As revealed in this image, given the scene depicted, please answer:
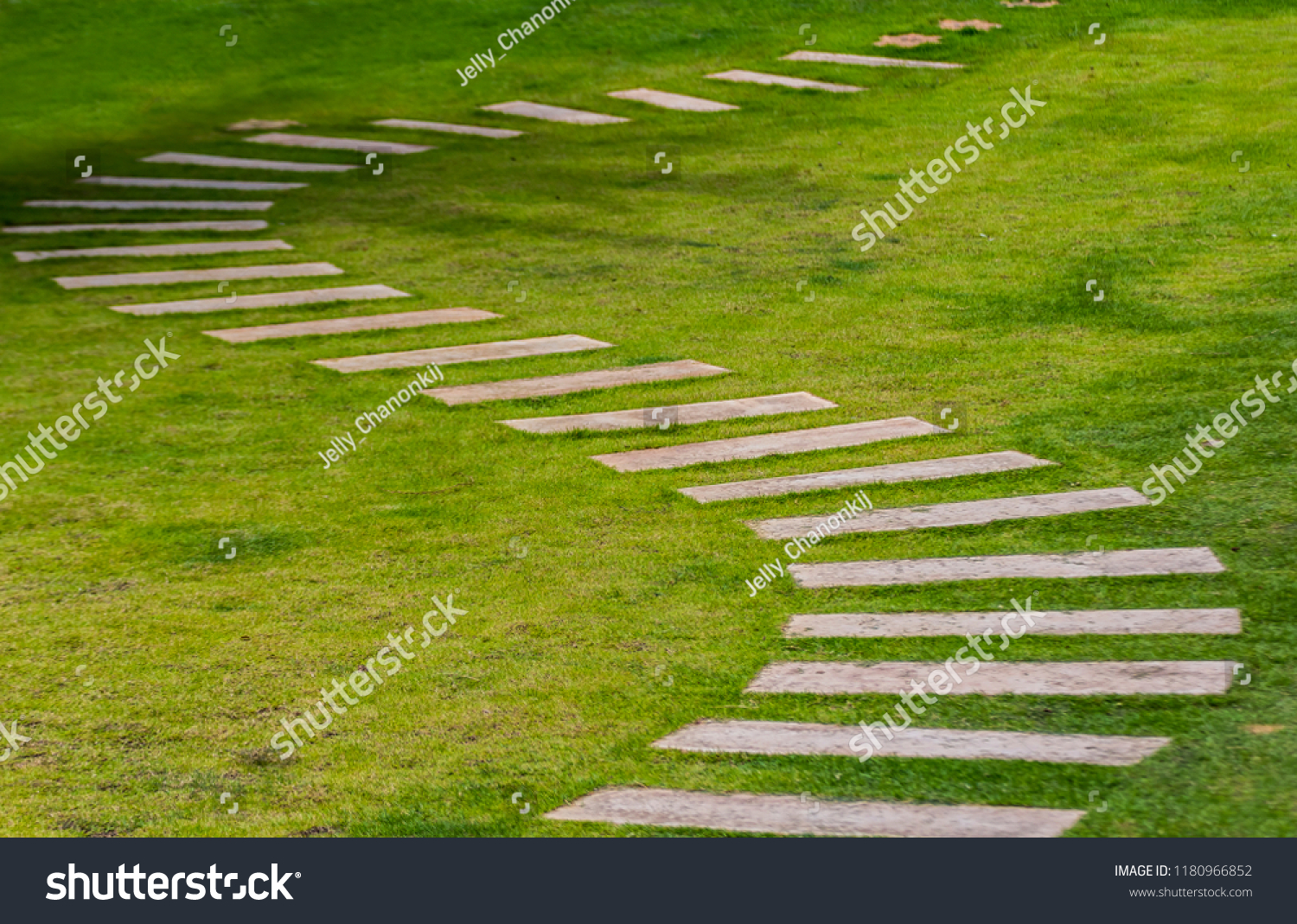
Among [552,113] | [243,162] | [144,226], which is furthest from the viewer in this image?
[552,113]

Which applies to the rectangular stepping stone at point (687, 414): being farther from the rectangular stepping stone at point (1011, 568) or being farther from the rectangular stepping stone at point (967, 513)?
the rectangular stepping stone at point (1011, 568)

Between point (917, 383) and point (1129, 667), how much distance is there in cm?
294

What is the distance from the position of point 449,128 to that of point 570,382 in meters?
6.52

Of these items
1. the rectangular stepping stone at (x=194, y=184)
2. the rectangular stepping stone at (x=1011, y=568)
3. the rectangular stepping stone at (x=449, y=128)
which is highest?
the rectangular stepping stone at (x=449, y=128)

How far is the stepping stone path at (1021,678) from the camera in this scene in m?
4.07

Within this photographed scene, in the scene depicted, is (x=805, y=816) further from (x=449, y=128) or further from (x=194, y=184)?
(x=449, y=128)

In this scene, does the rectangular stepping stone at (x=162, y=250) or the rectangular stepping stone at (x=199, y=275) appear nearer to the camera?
the rectangular stepping stone at (x=199, y=275)

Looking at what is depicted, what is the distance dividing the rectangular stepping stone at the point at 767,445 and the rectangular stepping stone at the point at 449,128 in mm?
6997

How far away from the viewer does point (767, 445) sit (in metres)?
6.36

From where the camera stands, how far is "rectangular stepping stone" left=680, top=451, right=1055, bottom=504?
5871mm

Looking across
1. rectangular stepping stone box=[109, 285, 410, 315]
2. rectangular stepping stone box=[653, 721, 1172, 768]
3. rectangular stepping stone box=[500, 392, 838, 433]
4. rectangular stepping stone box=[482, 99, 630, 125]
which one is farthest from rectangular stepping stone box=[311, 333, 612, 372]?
rectangular stepping stone box=[482, 99, 630, 125]

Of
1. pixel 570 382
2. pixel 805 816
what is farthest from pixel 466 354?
pixel 805 816

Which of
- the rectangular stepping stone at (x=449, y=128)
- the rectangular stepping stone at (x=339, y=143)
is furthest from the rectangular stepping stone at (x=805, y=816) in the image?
the rectangular stepping stone at (x=449, y=128)

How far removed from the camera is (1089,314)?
7645 mm
